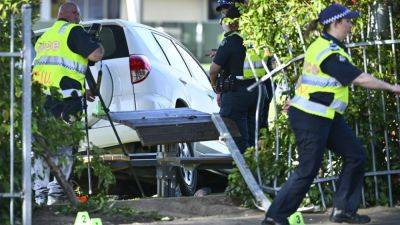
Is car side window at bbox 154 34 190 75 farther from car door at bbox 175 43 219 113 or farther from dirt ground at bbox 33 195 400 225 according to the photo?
dirt ground at bbox 33 195 400 225

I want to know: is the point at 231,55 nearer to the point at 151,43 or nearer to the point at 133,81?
the point at 133,81

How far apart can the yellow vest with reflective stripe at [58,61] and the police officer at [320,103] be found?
2.49m

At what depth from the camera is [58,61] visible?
32.4 ft

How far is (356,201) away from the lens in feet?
27.5

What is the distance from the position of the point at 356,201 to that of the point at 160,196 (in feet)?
8.68

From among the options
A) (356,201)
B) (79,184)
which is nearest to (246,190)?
(356,201)

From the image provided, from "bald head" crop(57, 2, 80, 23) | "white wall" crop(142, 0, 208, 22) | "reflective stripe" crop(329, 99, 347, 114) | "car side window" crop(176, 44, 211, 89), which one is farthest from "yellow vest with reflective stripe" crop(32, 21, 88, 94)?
"white wall" crop(142, 0, 208, 22)

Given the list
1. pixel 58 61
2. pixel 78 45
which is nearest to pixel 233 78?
pixel 78 45

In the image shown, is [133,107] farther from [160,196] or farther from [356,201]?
[356,201]

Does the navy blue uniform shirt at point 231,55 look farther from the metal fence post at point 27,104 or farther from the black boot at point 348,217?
the metal fence post at point 27,104

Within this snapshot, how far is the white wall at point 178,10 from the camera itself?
46.5m

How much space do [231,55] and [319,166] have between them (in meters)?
2.78

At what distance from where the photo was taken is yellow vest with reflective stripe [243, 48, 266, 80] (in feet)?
31.3

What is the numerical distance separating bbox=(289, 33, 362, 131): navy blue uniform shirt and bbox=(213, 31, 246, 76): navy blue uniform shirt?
8.37 ft
